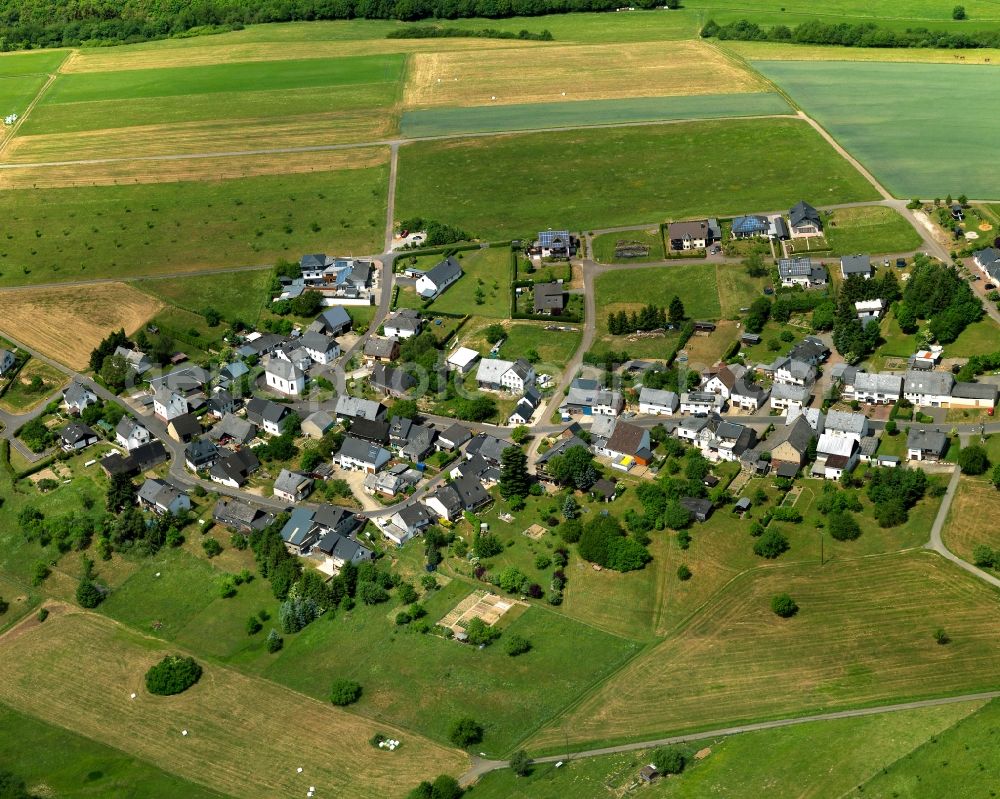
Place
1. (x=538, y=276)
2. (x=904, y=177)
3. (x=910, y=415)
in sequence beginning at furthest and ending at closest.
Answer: (x=904, y=177) < (x=538, y=276) < (x=910, y=415)

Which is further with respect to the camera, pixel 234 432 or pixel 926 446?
pixel 234 432

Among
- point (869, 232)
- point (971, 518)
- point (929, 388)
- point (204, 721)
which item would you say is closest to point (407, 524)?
point (204, 721)

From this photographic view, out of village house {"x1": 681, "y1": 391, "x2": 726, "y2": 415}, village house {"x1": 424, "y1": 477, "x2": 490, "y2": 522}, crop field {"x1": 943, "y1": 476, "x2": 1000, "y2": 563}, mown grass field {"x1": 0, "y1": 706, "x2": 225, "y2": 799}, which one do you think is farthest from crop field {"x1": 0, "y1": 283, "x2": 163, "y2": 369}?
→ crop field {"x1": 943, "y1": 476, "x2": 1000, "y2": 563}

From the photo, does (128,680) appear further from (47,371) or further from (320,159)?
(320,159)

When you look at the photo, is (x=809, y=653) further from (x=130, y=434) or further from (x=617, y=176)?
(x=617, y=176)

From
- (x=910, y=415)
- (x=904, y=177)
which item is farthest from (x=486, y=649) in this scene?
(x=904, y=177)

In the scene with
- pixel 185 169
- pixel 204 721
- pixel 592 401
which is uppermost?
pixel 185 169
